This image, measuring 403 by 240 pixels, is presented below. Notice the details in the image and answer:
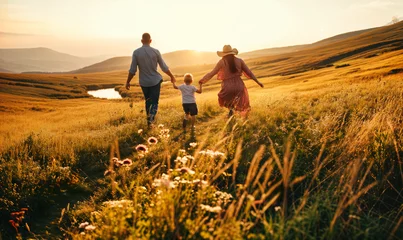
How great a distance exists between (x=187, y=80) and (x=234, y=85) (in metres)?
1.59

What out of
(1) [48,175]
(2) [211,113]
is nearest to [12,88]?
(2) [211,113]

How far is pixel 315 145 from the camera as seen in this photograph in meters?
5.57

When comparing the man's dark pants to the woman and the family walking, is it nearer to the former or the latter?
the family walking

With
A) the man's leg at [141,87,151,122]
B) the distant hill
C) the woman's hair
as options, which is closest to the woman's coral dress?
the woman's hair

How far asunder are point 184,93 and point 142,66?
5.33 ft

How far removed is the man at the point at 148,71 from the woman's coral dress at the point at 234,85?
5.10 feet

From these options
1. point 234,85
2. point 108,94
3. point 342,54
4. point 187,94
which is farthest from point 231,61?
point 108,94

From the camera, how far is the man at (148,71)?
10.0 m

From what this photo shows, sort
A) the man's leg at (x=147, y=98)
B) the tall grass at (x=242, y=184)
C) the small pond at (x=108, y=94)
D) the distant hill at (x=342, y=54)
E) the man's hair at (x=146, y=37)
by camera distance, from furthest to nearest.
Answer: the small pond at (x=108, y=94) < the distant hill at (x=342, y=54) < the man's leg at (x=147, y=98) < the man's hair at (x=146, y=37) < the tall grass at (x=242, y=184)

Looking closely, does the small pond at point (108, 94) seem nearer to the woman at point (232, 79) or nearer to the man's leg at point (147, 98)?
the man's leg at point (147, 98)

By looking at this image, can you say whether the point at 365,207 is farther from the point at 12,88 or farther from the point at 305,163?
the point at 12,88

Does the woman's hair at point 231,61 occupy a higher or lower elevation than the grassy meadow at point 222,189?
higher

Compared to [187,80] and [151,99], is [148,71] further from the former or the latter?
[187,80]

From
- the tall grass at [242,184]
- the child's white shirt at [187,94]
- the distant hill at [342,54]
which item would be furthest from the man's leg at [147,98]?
the distant hill at [342,54]
